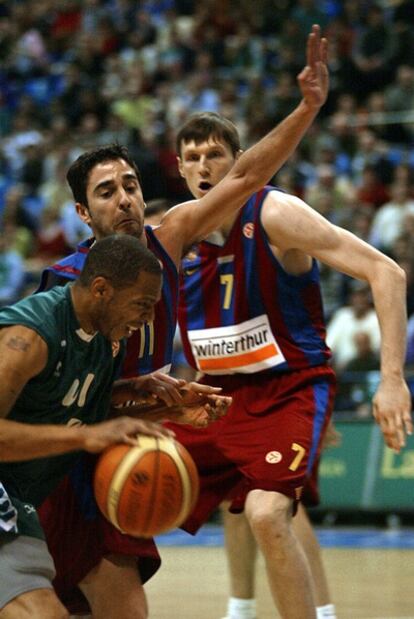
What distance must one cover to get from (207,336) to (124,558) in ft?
4.18

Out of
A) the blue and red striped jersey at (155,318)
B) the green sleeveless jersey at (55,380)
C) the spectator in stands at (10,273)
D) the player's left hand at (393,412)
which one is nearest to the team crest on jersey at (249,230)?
the blue and red striped jersey at (155,318)

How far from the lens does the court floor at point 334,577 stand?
6676 mm

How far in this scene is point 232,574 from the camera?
20.2 feet

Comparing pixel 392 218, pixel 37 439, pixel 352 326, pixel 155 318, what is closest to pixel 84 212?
pixel 155 318

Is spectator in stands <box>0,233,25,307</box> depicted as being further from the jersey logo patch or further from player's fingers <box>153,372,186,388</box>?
player's fingers <box>153,372,186,388</box>

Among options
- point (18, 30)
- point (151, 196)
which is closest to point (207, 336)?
point (151, 196)

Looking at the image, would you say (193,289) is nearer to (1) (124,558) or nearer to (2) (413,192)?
(1) (124,558)

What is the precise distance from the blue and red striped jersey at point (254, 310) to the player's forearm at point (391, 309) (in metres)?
0.57

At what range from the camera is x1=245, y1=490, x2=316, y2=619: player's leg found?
4.91 m

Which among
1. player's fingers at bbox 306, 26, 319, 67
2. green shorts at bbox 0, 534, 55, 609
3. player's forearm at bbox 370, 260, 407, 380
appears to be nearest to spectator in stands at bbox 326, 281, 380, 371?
player's forearm at bbox 370, 260, 407, 380

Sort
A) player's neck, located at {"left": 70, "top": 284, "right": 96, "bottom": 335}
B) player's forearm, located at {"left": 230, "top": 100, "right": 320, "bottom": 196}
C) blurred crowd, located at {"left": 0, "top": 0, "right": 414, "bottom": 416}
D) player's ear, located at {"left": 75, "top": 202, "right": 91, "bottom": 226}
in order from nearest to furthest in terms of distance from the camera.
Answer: player's neck, located at {"left": 70, "top": 284, "right": 96, "bottom": 335} → player's forearm, located at {"left": 230, "top": 100, "right": 320, "bottom": 196} → player's ear, located at {"left": 75, "top": 202, "right": 91, "bottom": 226} → blurred crowd, located at {"left": 0, "top": 0, "right": 414, "bottom": 416}

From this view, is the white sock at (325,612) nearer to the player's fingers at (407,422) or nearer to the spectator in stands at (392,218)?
the player's fingers at (407,422)

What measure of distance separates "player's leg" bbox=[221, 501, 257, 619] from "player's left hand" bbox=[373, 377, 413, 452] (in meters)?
1.64

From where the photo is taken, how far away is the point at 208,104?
48.1ft
